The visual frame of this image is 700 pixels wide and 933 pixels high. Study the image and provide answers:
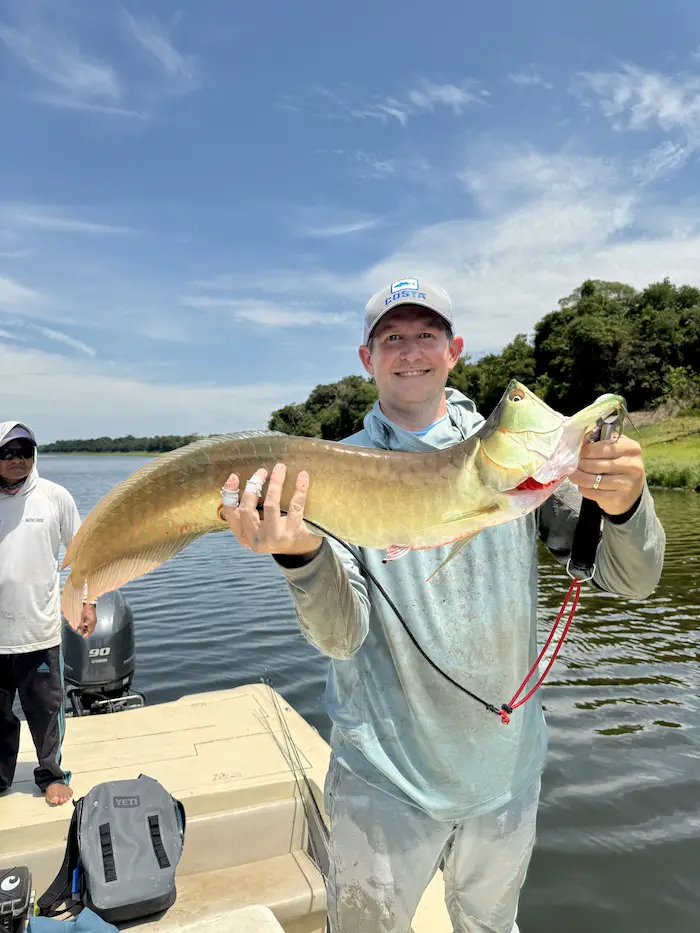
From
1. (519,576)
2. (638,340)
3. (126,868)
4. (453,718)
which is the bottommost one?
(126,868)

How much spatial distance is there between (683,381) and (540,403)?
2120 inches

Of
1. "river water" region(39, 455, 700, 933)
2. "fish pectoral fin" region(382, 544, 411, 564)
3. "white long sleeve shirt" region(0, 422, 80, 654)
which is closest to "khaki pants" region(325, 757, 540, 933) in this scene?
"fish pectoral fin" region(382, 544, 411, 564)

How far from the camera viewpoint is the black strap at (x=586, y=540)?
223 centimetres

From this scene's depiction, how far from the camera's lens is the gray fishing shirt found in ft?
7.36

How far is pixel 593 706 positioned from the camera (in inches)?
319

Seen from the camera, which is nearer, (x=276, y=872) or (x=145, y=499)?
(x=145, y=499)

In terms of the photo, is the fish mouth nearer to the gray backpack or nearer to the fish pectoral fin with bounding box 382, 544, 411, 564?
the fish pectoral fin with bounding box 382, 544, 411, 564

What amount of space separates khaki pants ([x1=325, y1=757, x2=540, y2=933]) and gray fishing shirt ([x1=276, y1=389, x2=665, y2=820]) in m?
0.07

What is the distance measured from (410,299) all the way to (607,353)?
57898 mm

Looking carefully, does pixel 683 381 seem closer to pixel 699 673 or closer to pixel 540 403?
pixel 699 673

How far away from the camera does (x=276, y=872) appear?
151 inches

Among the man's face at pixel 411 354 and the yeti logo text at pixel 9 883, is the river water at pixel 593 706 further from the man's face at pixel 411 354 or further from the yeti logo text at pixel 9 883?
the man's face at pixel 411 354

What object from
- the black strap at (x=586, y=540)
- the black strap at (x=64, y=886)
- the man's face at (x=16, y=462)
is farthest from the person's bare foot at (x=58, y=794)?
the black strap at (x=586, y=540)

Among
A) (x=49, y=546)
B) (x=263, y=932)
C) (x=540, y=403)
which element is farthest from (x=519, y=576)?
(x=49, y=546)
